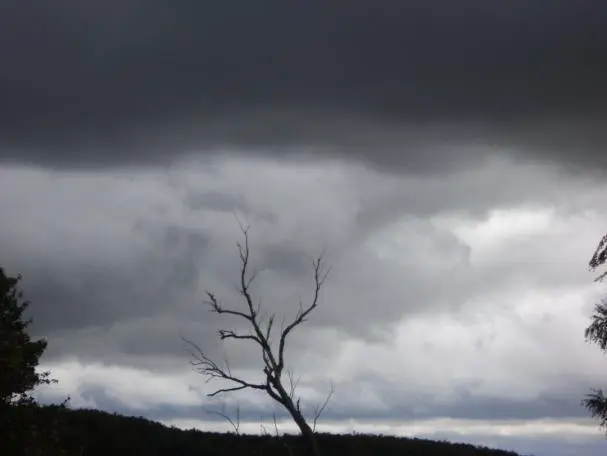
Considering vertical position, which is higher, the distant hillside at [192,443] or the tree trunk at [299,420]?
the distant hillside at [192,443]

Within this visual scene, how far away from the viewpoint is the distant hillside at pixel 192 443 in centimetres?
3894

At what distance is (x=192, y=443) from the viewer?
41906 millimetres

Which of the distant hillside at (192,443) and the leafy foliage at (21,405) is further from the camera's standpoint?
the distant hillside at (192,443)

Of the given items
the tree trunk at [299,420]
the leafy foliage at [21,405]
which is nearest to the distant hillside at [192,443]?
the leafy foliage at [21,405]

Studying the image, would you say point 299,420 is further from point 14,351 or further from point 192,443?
point 192,443

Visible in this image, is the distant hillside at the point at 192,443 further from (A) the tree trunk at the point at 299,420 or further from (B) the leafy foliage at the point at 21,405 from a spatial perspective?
(A) the tree trunk at the point at 299,420

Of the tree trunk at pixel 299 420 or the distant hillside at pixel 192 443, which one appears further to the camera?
the distant hillside at pixel 192 443

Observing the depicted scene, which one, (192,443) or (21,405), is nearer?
(21,405)

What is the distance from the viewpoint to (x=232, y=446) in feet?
137

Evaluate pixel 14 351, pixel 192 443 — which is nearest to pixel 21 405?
pixel 14 351

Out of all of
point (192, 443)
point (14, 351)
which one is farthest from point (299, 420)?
point (192, 443)

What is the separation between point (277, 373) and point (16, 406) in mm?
10037

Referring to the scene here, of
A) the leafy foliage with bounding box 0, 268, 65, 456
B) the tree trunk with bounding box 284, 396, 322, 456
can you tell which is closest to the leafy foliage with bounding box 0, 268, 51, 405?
the leafy foliage with bounding box 0, 268, 65, 456

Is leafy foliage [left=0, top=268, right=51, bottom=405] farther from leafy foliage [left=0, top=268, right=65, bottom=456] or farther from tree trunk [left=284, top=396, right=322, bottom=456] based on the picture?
tree trunk [left=284, top=396, right=322, bottom=456]
